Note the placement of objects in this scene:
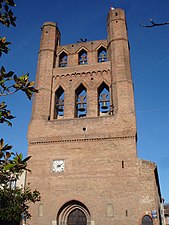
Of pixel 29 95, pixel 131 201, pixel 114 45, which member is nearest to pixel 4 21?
pixel 29 95

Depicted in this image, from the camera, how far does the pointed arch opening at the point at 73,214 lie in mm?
15797

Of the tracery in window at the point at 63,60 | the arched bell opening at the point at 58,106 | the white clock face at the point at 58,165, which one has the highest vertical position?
the tracery in window at the point at 63,60

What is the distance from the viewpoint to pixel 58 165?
16.9 metres

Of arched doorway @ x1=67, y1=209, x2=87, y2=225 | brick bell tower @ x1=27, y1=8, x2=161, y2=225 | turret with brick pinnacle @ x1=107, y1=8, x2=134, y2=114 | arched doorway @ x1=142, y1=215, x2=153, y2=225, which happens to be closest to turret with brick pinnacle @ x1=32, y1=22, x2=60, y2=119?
brick bell tower @ x1=27, y1=8, x2=161, y2=225

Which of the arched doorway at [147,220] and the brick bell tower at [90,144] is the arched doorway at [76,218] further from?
the arched doorway at [147,220]

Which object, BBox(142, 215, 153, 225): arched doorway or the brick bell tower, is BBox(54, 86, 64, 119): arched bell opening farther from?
BBox(142, 215, 153, 225): arched doorway

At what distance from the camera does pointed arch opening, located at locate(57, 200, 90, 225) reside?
622 inches

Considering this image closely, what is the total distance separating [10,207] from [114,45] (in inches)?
541

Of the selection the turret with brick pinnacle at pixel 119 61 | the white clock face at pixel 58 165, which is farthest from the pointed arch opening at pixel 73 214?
the turret with brick pinnacle at pixel 119 61

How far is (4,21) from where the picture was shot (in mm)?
4281

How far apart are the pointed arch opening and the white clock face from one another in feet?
6.78

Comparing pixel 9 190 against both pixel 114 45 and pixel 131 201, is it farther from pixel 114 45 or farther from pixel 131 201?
pixel 114 45

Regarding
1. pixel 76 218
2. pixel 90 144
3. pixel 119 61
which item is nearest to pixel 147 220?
pixel 76 218

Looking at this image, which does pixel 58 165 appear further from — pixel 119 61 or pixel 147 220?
pixel 119 61
